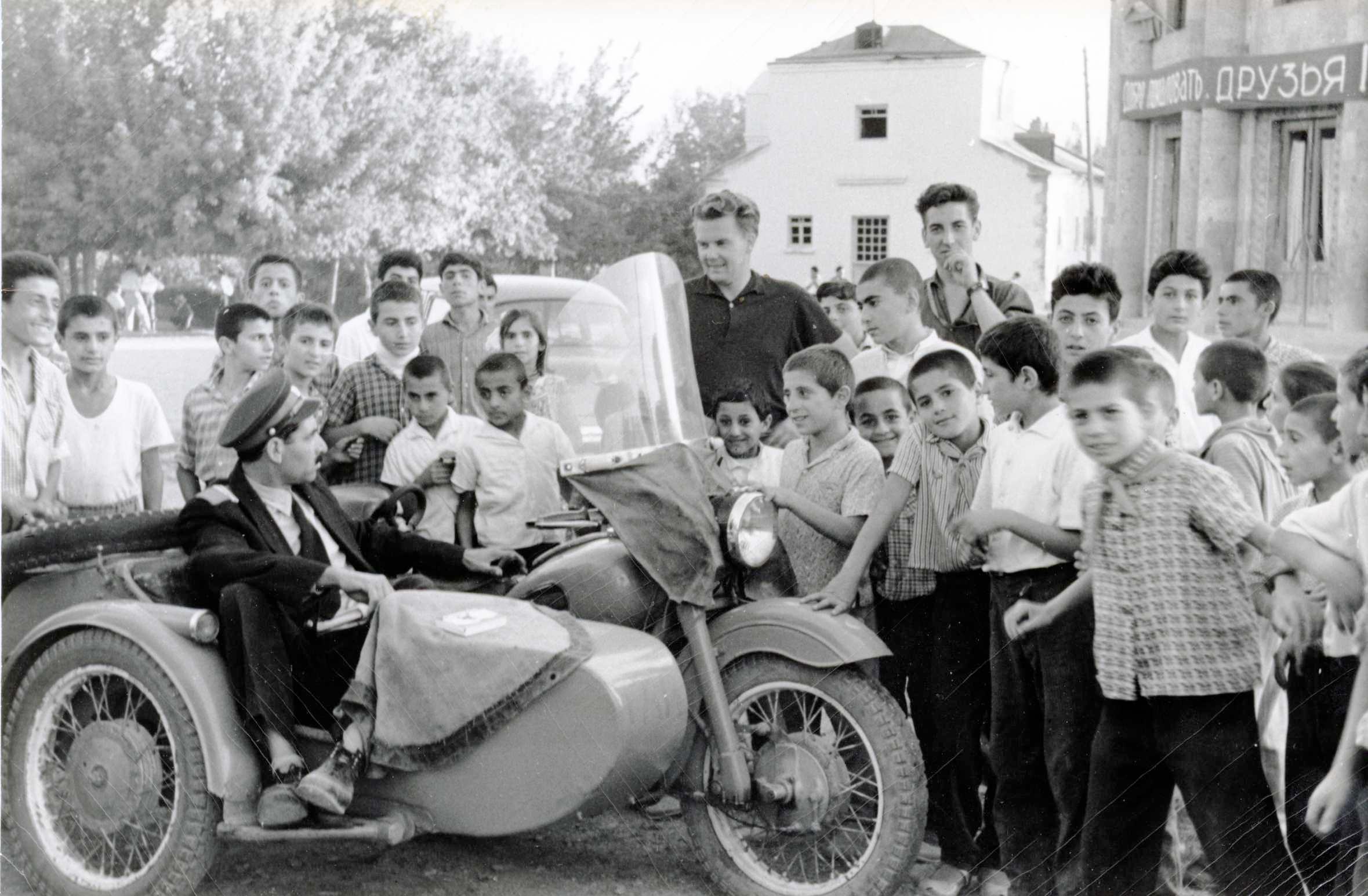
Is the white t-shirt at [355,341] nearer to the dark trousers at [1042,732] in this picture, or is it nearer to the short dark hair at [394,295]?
the short dark hair at [394,295]

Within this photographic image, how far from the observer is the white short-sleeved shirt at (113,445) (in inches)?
194

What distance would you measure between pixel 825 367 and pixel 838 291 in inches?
171

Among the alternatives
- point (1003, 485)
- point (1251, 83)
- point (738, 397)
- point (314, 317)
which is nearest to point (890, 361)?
point (738, 397)

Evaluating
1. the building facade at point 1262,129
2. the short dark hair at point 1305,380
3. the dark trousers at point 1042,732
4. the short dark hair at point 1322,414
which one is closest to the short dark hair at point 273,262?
the building facade at point 1262,129

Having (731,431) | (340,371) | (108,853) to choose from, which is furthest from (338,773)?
(340,371)

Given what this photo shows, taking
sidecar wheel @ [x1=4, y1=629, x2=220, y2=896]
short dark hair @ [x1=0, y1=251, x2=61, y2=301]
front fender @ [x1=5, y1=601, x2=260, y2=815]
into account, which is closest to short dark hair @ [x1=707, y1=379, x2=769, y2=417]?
front fender @ [x1=5, y1=601, x2=260, y2=815]

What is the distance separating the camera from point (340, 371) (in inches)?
227

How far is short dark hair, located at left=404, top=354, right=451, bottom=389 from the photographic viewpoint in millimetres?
5055

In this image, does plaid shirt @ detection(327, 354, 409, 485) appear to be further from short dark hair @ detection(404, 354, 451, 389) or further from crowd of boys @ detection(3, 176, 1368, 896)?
short dark hair @ detection(404, 354, 451, 389)

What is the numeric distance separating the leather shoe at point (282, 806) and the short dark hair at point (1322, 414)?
2.58 meters

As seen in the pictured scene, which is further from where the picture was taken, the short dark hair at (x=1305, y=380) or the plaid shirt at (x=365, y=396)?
the plaid shirt at (x=365, y=396)

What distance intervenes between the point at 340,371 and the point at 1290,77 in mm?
3948

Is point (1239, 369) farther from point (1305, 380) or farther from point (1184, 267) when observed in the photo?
point (1184, 267)

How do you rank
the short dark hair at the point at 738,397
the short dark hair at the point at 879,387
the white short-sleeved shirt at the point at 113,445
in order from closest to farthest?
the short dark hair at the point at 879,387
the short dark hair at the point at 738,397
the white short-sleeved shirt at the point at 113,445
